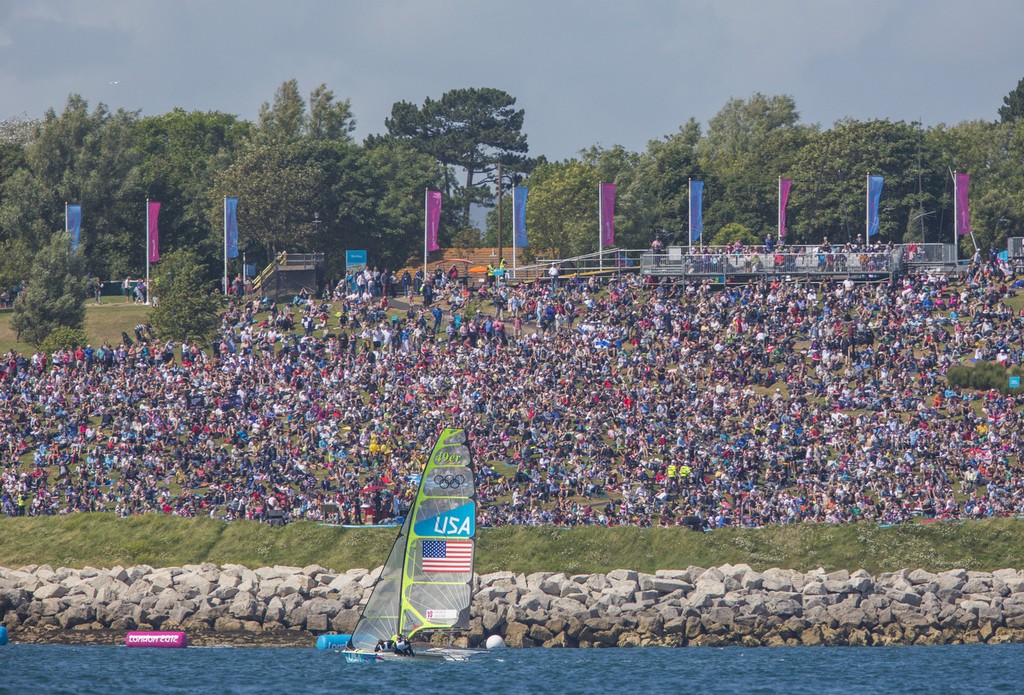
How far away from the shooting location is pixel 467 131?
12106 centimetres

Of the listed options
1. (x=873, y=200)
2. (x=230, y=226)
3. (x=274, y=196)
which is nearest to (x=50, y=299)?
(x=230, y=226)

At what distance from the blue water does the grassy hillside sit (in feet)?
12.9

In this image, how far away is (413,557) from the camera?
35.7 m

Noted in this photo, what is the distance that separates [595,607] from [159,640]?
1139cm

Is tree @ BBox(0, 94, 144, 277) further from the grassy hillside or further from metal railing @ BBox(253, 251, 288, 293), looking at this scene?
the grassy hillside

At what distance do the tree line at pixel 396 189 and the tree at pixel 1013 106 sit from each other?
32.5 ft

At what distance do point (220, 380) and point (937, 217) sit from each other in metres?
52.0

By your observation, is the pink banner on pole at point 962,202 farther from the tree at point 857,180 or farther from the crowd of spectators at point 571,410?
the tree at point 857,180

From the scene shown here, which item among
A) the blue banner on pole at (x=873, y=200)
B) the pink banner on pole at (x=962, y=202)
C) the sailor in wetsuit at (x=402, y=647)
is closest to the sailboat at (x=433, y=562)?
the sailor in wetsuit at (x=402, y=647)

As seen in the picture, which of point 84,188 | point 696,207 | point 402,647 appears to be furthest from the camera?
point 84,188

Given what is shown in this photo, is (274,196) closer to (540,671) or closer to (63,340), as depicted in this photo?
(63,340)

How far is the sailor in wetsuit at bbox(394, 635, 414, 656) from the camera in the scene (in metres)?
36.2

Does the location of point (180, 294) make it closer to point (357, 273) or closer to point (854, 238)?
point (357, 273)

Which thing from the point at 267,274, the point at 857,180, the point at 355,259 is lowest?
the point at 267,274
